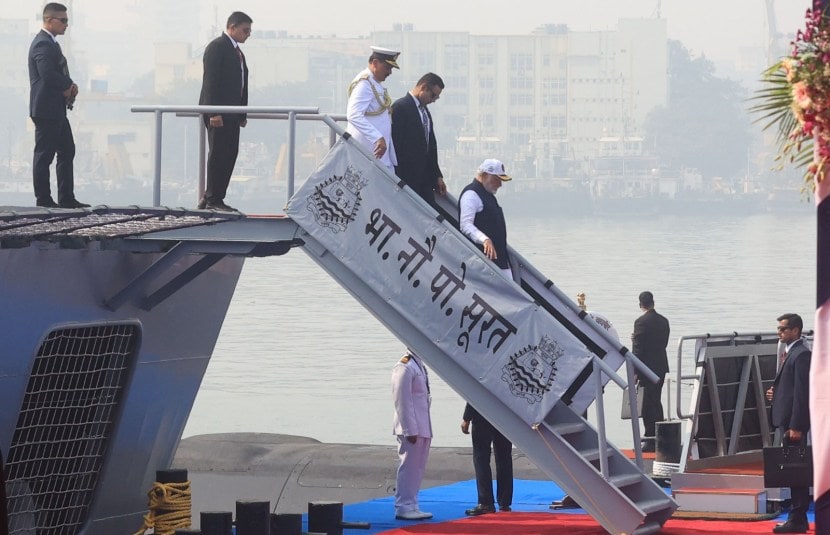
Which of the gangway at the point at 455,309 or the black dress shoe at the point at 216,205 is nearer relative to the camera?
the gangway at the point at 455,309

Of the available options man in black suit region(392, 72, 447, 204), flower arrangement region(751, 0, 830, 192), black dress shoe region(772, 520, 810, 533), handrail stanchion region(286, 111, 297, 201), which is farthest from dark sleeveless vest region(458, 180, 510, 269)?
flower arrangement region(751, 0, 830, 192)

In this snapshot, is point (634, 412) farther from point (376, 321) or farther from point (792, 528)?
point (376, 321)

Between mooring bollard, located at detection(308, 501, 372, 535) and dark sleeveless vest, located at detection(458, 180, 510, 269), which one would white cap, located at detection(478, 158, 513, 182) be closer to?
dark sleeveless vest, located at detection(458, 180, 510, 269)

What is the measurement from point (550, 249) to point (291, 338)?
70792 mm

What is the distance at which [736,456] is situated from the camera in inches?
688

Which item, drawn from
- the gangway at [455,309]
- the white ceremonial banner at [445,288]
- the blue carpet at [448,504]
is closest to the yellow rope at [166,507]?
the blue carpet at [448,504]

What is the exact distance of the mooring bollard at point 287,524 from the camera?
14.3 metres

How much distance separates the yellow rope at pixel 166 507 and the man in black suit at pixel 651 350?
864 cm

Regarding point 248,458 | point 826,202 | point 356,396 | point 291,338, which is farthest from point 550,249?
point 826,202

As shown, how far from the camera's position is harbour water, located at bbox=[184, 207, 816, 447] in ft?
165

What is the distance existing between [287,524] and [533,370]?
9.07ft

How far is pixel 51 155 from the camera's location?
1507cm

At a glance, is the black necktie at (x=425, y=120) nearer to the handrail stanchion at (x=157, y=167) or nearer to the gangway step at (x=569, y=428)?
the handrail stanchion at (x=157, y=167)

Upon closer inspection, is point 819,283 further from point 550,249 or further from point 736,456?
point 550,249
